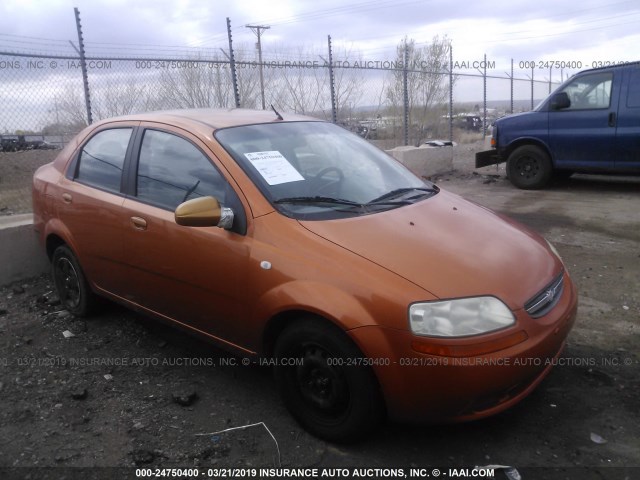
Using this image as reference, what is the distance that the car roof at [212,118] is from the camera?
3438 mm

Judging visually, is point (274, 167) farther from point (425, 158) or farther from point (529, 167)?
point (425, 158)

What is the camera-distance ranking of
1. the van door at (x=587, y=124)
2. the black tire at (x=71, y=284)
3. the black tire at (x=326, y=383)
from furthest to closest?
the van door at (x=587, y=124)
the black tire at (x=71, y=284)
the black tire at (x=326, y=383)

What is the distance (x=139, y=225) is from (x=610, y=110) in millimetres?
7690

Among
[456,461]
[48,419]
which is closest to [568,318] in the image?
[456,461]

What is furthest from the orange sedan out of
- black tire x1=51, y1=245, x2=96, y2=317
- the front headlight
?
black tire x1=51, y1=245, x2=96, y2=317

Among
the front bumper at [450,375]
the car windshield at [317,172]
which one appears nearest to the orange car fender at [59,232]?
the car windshield at [317,172]

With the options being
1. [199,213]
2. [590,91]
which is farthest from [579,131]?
[199,213]

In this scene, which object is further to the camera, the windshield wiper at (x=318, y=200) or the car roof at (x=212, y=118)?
the car roof at (x=212, y=118)

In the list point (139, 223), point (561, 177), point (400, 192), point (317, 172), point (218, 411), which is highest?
point (317, 172)

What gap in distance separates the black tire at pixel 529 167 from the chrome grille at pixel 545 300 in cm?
690

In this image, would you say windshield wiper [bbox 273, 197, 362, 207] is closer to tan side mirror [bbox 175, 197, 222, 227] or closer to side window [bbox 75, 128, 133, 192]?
tan side mirror [bbox 175, 197, 222, 227]

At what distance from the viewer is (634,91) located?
27.0ft

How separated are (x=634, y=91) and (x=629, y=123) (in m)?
0.48

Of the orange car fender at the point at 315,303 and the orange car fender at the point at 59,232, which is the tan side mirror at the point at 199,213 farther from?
the orange car fender at the point at 59,232
